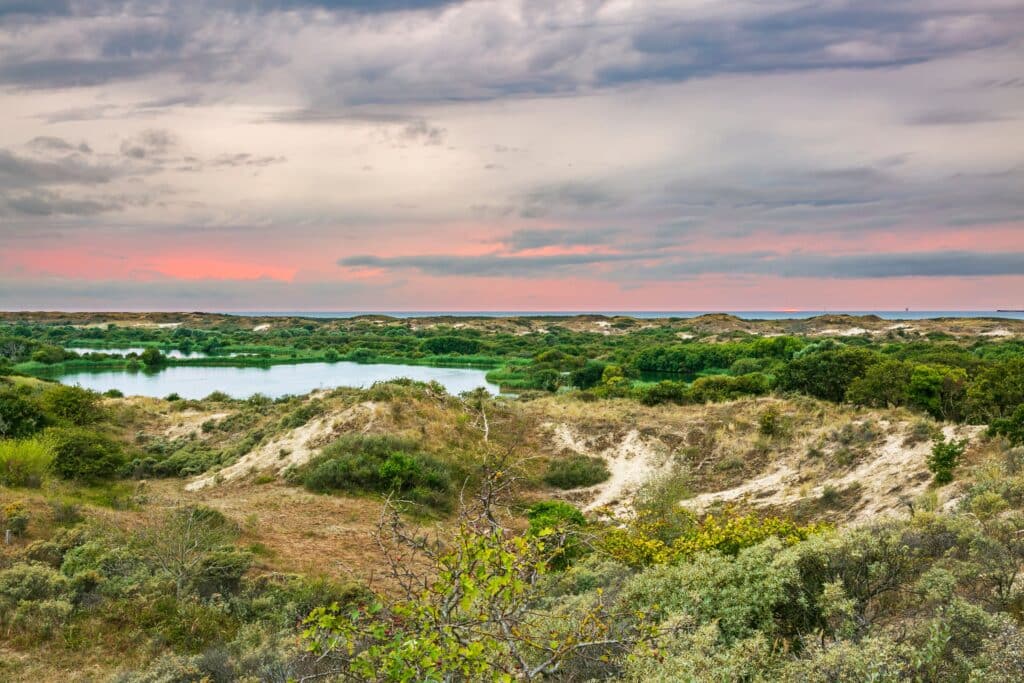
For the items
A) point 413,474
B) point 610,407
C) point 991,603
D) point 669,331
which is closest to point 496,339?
point 669,331

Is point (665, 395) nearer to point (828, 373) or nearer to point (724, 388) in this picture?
point (724, 388)

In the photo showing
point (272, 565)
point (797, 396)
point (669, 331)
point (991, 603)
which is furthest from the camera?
point (669, 331)

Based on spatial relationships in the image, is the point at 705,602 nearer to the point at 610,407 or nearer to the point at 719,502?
the point at 719,502

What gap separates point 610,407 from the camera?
34.1m

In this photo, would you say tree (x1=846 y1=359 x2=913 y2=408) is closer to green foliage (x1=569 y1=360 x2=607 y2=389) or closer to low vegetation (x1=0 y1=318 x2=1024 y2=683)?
low vegetation (x1=0 y1=318 x2=1024 y2=683)

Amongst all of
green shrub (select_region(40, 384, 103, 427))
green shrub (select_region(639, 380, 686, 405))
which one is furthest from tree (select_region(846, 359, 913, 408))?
green shrub (select_region(40, 384, 103, 427))

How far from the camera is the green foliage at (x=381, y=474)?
2134cm

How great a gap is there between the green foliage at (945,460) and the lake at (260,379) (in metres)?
36.0

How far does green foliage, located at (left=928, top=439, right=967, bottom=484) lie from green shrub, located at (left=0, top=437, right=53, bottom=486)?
25787mm

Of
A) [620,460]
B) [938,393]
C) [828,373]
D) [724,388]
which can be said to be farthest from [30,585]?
[828,373]

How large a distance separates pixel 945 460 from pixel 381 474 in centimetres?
1769

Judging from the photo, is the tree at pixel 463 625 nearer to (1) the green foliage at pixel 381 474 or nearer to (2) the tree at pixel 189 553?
(2) the tree at pixel 189 553

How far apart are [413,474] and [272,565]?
8502mm

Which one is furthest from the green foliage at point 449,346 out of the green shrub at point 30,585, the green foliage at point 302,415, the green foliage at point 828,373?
the green shrub at point 30,585
